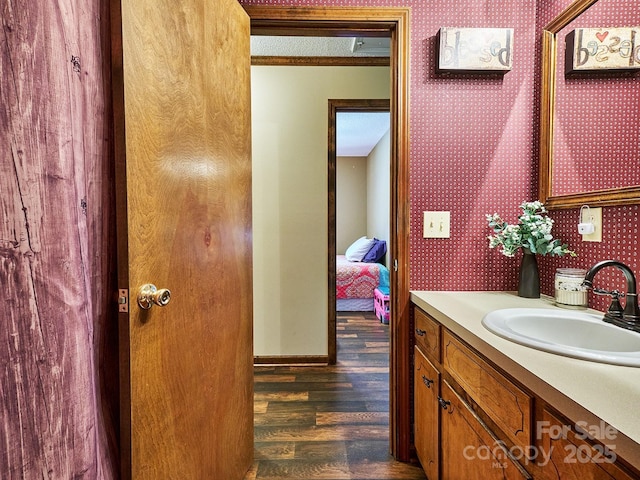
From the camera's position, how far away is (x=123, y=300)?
84cm

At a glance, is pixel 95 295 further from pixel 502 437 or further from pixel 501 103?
pixel 501 103

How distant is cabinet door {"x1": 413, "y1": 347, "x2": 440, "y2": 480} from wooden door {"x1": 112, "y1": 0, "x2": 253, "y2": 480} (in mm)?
804

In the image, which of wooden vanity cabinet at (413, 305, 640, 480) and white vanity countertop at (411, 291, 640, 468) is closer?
white vanity countertop at (411, 291, 640, 468)

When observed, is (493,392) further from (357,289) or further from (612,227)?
(357,289)

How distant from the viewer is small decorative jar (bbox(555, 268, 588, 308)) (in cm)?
120

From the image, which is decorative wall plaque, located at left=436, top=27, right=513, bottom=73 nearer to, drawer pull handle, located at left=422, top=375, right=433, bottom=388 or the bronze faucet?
the bronze faucet

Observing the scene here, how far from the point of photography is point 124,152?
32.6 inches

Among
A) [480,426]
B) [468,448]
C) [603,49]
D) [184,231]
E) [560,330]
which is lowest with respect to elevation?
[468,448]

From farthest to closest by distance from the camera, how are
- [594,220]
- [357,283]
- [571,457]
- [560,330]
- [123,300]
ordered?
[357,283]
[594,220]
[560,330]
[123,300]
[571,457]

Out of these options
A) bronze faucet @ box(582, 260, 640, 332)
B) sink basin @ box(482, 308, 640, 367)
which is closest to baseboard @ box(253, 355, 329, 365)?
sink basin @ box(482, 308, 640, 367)

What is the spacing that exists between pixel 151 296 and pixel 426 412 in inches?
47.4

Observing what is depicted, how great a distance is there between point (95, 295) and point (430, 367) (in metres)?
1.22

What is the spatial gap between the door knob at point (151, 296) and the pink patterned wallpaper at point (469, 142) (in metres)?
1.13

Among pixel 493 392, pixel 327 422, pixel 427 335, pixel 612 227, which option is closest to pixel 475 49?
pixel 612 227
